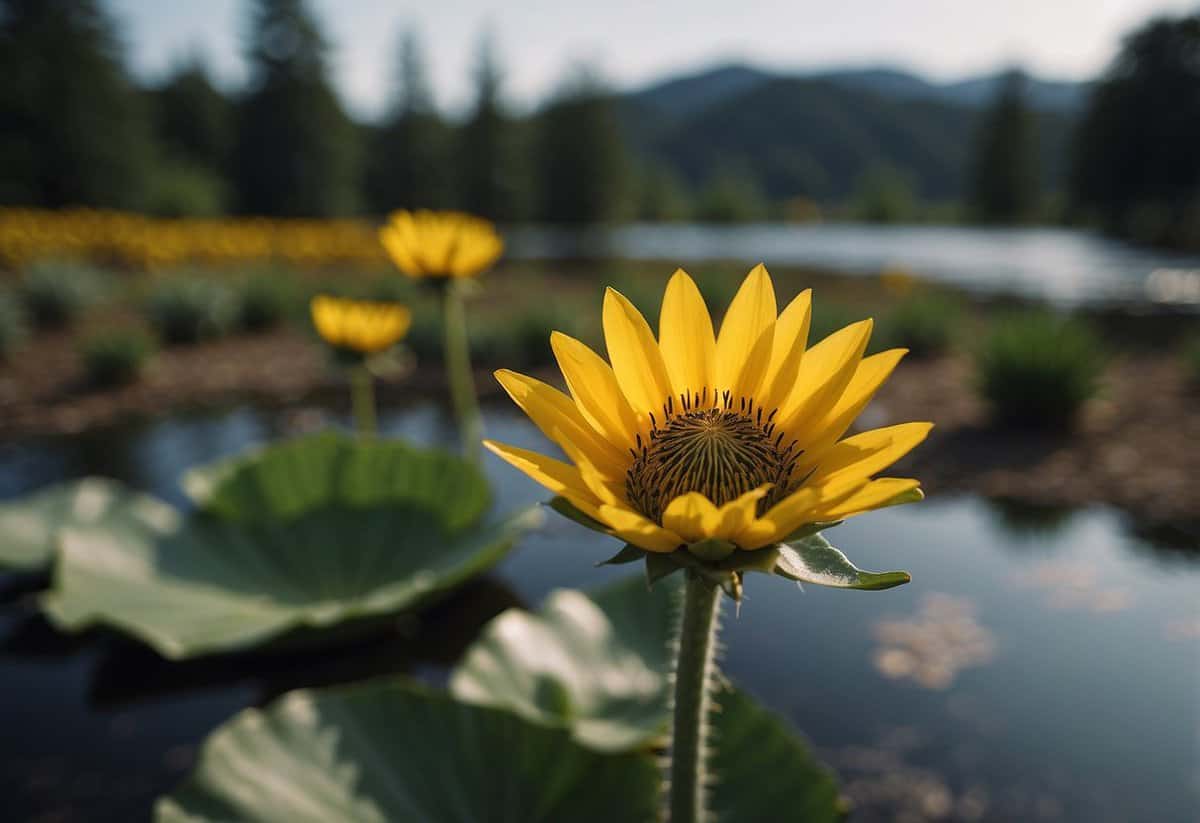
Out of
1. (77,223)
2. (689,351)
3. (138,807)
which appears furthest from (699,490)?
(77,223)

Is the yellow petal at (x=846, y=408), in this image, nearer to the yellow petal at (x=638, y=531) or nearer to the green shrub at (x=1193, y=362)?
the yellow petal at (x=638, y=531)

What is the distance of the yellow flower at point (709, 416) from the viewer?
74 cm

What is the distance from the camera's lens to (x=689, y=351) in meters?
0.91

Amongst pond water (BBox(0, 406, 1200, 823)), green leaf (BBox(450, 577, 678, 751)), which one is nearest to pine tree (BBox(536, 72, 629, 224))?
pond water (BBox(0, 406, 1200, 823))

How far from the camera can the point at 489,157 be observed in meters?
32.5

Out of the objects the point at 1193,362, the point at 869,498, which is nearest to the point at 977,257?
the point at 1193,362

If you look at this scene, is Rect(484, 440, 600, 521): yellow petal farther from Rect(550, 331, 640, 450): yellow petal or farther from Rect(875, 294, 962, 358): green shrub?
Rect(875, 294, 962, 358): green shrub

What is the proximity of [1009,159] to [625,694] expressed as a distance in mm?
39086

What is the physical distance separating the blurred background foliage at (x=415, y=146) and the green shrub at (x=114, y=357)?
13.5 metres

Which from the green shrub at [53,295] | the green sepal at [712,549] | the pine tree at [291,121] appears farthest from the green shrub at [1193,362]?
the pine tree at [291,121]

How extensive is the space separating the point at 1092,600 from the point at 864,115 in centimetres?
9486

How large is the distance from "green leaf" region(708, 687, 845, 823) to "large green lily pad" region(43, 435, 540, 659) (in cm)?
93

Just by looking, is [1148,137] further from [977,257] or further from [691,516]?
[691,516]

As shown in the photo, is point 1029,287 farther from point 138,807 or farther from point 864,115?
point 864,115
